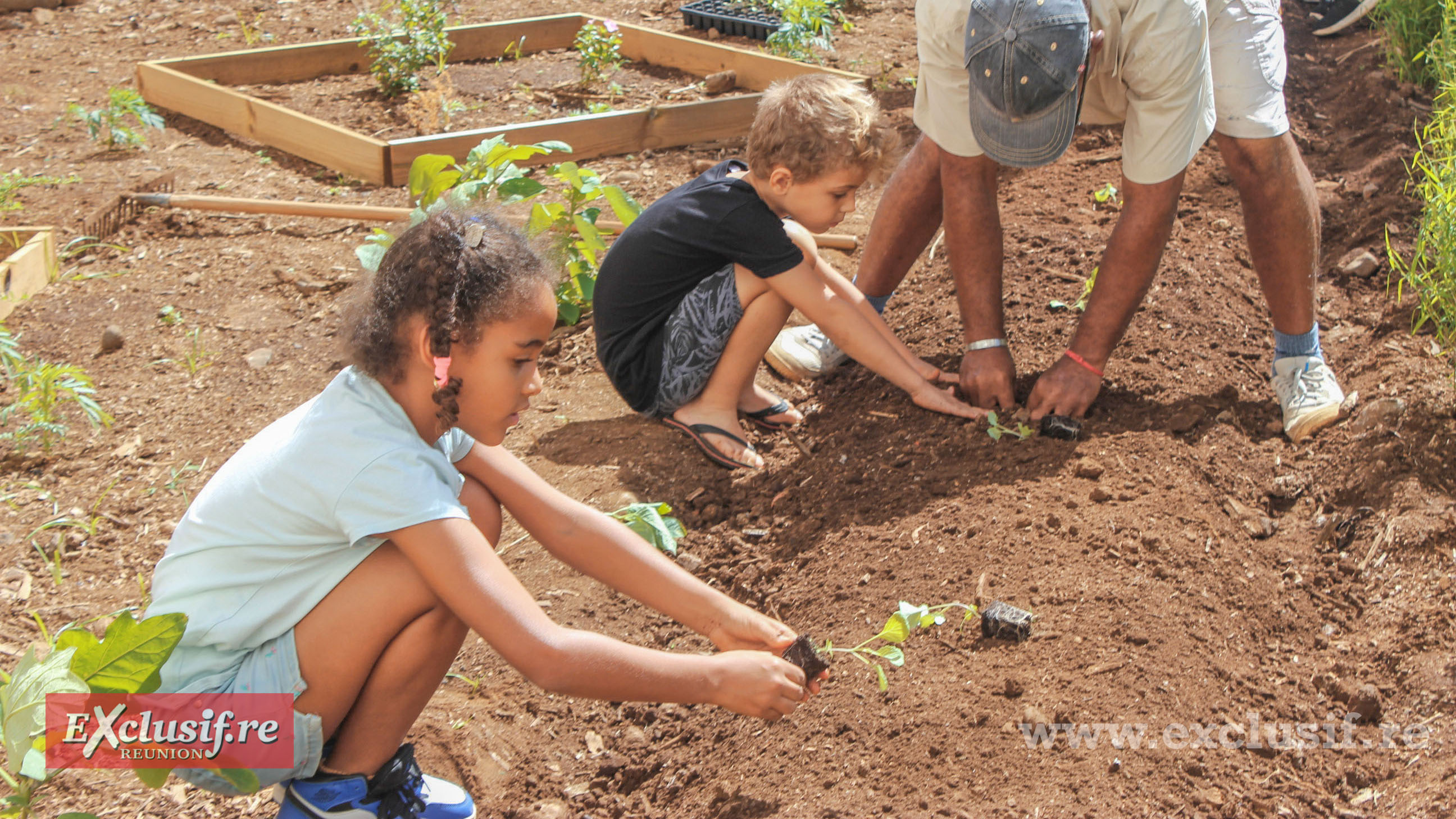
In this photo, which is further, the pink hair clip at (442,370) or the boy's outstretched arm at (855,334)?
the boy's outstretched arm at (855,334)

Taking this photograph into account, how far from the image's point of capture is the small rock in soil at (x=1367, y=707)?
83.3 inches

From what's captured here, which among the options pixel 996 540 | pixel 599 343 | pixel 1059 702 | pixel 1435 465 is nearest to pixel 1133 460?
pixel 996 540

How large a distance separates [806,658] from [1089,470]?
1107mm

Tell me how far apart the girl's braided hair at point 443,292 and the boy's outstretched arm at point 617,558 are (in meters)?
0.23

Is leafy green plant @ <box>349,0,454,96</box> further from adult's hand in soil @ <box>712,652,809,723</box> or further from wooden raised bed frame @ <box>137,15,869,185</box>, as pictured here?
adult's hand in soil @ <box>712,652,809,723</box>

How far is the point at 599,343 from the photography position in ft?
10.8

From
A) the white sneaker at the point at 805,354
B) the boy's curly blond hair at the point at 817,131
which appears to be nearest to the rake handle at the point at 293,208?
the white sneaker at the point at 805,354

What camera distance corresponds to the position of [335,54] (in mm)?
6336

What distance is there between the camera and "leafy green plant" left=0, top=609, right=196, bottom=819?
158 cm

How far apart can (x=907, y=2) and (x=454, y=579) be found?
6586mm

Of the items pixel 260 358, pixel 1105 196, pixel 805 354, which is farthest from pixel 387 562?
pixel 1105 196

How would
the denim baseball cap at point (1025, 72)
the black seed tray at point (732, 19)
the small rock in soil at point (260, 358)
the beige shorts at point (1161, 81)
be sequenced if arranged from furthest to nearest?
the black seed tray at point (732, 19), the small rock in soil at point (260, 358), the beige shorts at point (1161, 81), the denim baseball cap at point (1025, 72)

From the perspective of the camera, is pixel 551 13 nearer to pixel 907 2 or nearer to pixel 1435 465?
pixel 907 2

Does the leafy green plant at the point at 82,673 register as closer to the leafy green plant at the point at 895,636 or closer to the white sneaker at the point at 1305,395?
the leafy green plant at the point at 895,636
